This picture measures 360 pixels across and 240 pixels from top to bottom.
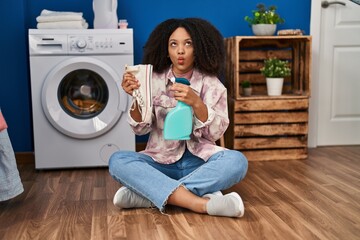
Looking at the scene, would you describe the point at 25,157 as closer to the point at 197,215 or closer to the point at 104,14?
the point at 104,14

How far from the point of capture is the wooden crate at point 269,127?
2.91m

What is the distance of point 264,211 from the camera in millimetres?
1940

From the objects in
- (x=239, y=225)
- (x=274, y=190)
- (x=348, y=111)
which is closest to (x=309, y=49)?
(x=348, y=111)

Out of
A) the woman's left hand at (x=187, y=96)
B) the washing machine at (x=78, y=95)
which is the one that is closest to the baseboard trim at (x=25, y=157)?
the washing machine at (x=78, y=95)

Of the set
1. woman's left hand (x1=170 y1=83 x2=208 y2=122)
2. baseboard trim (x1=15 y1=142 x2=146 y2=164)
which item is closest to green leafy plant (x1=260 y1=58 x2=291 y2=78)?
woman's left hand (x1=170 y1=83 x2=208 y2=122)

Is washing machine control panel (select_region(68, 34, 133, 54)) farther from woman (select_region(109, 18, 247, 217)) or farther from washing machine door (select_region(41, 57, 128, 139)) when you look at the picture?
woman (select_region(109, 18, 247, 217))

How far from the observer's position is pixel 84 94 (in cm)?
274

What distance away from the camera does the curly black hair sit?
6.63 feet

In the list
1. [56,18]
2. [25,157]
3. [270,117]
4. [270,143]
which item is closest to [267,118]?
[270,117]

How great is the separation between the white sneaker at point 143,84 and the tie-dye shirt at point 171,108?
131mm

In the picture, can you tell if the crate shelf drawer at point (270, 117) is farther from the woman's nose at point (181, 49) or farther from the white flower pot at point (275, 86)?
the woman's nose at point (181, 49)

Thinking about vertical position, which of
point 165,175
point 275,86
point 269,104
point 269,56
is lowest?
point 165,175

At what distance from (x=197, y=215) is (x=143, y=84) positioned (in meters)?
0.53

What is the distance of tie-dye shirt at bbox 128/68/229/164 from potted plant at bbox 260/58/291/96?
0.98m
